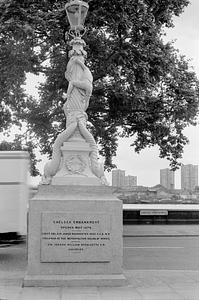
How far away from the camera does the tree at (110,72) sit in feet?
59.7

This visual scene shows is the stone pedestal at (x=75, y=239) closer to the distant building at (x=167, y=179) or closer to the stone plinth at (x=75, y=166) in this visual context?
the stone plinth at (x=75, y=166)

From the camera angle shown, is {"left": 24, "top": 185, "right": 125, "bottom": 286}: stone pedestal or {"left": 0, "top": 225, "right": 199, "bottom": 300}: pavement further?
{"left": 24, "top": 185, "right": 125, "bottom": 286}: stone pedestal

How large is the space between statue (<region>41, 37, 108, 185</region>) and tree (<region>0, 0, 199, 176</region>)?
25.6 ft

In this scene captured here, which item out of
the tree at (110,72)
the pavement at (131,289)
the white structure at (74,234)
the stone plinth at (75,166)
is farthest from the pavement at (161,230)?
the white structure at (74,234)

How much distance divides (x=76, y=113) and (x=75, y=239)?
2533 millimetres

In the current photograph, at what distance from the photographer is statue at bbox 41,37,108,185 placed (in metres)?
9.73

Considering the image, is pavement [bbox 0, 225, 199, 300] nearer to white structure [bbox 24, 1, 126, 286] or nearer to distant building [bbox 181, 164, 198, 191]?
white structure [bbox 24, 1, 126, 286]

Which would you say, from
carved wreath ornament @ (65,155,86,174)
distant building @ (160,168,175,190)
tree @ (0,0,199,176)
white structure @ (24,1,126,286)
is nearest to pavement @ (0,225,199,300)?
white structure @ (24,1,126,286)

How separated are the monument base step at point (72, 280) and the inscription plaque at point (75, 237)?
30cm

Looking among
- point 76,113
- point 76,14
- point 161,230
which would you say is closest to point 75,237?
point 76,113

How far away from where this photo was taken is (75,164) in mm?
9609

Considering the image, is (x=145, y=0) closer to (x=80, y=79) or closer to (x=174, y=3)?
(x=174, y=3)

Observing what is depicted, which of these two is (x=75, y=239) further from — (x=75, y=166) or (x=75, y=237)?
(x=75, y=166)

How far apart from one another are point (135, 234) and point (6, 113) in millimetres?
8810
